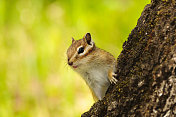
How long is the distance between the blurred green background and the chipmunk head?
1.78 meters

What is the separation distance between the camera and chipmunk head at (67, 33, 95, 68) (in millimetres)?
2709

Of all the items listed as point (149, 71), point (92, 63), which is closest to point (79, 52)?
point (92, 63)

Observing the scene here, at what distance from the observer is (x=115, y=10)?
5074mm

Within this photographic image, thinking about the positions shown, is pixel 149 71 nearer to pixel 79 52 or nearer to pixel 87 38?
pixel 79 52

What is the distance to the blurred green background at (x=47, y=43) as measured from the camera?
15.6 ft

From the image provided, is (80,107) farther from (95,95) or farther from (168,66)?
(168,66)

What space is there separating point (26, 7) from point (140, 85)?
135 inches

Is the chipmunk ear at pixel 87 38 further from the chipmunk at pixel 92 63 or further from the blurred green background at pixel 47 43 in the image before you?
the blurred green background at pixel 47 43

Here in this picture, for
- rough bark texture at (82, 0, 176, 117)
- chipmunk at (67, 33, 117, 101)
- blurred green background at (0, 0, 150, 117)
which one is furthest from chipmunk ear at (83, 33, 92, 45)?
blurred green background at (0, 0, 150, 117)

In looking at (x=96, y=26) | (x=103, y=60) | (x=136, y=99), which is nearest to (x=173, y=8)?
(x=136, y=99)

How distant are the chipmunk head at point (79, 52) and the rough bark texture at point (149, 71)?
601 millimetres

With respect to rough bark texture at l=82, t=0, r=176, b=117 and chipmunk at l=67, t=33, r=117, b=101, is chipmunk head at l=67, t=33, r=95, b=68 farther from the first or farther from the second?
rough bark texture at l=82, t=0, r=176, b=117

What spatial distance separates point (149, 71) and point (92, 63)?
102 cm

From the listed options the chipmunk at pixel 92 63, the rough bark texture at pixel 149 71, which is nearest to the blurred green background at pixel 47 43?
the chipmunk at pixel 92 63
